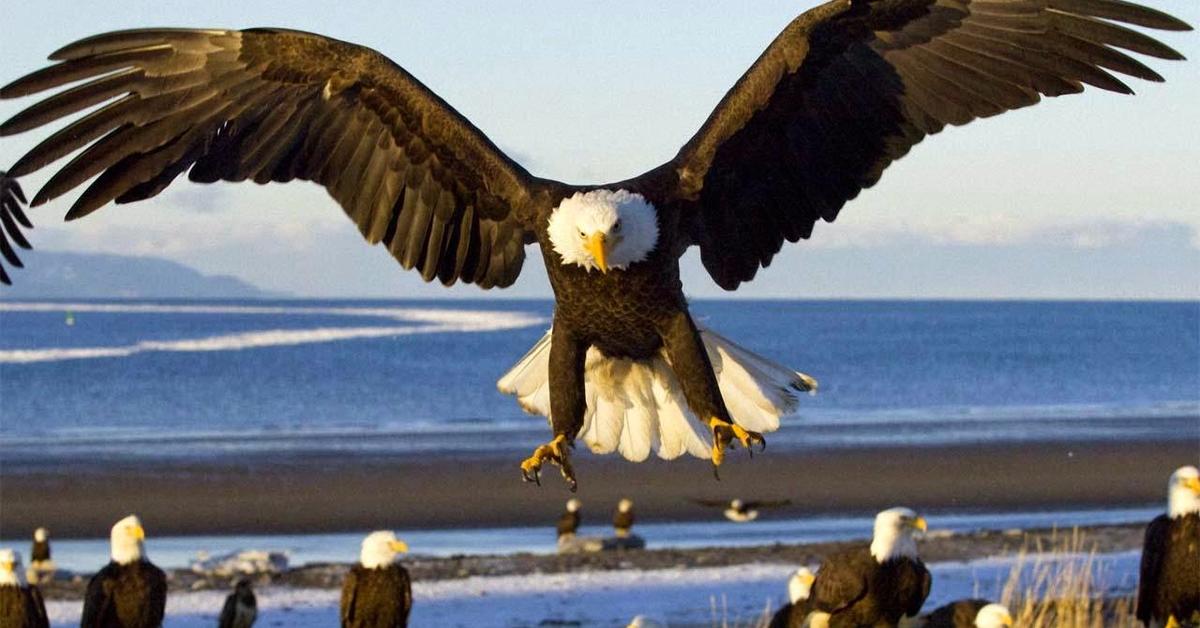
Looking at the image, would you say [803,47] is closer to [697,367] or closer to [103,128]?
[697,367]

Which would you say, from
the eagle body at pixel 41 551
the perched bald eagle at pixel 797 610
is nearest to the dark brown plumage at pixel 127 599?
the perched bald eagle at pixel 797 610

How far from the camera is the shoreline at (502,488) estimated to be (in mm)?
15242

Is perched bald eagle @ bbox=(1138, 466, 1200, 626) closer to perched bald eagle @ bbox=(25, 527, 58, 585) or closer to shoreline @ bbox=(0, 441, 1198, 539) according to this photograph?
perched bald eagle @ bbox=(25, 527, 58, 585)

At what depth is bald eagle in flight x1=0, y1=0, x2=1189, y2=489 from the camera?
4.52m

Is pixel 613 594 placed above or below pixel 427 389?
below

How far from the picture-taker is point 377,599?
343 inches

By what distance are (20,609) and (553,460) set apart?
15.2 ft

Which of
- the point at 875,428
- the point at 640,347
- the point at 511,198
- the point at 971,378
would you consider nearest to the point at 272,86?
the point at 511,198

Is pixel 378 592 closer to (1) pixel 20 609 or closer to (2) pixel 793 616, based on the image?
(1) pixel 20 609

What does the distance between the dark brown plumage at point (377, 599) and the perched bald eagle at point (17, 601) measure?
1376mm

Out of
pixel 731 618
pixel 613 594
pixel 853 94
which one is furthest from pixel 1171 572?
pixel 853 94

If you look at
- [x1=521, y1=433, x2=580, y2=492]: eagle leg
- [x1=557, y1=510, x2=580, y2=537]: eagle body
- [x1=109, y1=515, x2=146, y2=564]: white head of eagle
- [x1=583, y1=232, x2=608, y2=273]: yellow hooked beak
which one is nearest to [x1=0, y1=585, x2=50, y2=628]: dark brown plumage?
[x1=109, y1=515, x2=146, y2=564]: white head of eagle

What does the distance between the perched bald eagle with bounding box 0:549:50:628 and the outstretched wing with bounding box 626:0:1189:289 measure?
4664 mm

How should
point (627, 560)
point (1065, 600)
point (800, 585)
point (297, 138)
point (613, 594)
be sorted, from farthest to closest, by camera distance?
point (627, 560) < point (613, 594) < point (800, 585) < point (1065, 600) < point (297, 138)
